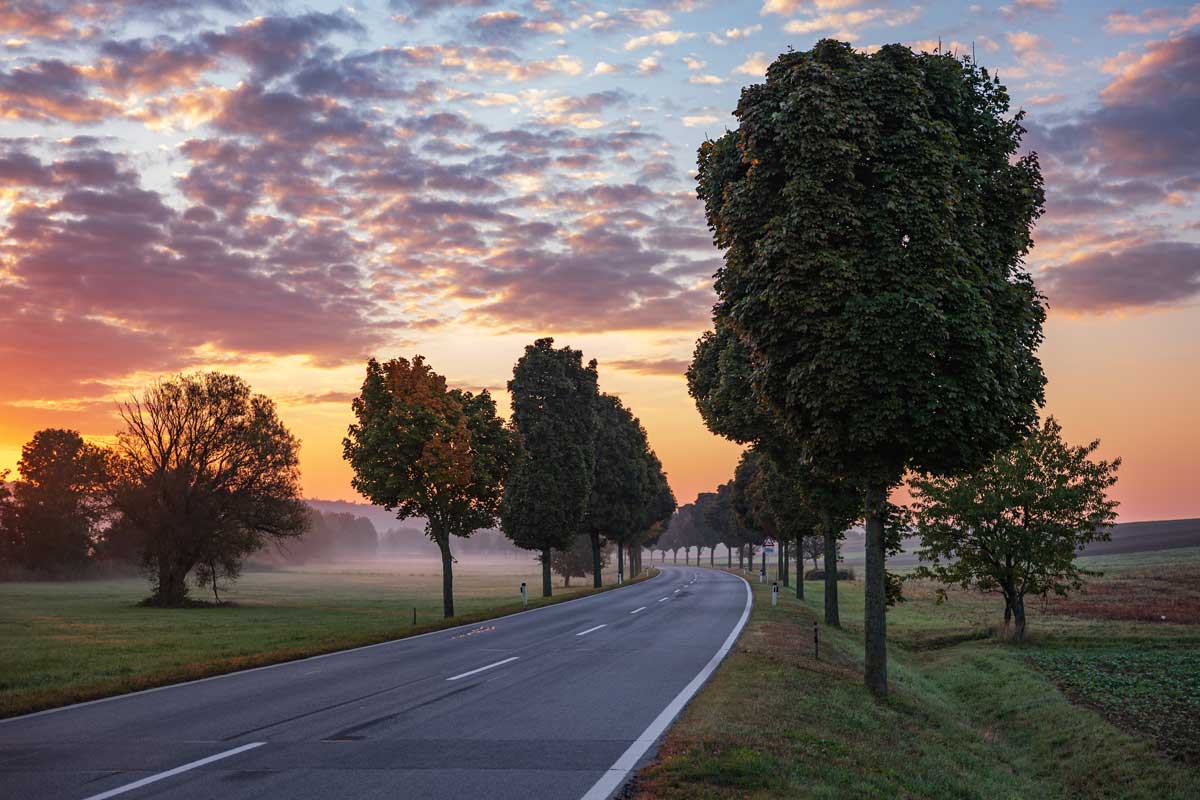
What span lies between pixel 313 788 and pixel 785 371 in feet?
34.2

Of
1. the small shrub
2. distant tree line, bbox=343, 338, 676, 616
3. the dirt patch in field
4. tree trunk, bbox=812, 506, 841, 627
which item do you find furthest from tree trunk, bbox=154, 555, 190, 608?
the small shrub

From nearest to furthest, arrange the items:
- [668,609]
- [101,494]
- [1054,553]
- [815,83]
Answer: [815,83] < [1054,553] < [668,609] < [101,494]

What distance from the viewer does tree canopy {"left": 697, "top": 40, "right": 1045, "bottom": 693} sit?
13320 millimetres

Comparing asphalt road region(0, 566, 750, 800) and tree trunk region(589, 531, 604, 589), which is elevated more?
asphalt road region(0, 566, 750, 800)

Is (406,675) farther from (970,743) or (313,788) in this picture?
(970,743)

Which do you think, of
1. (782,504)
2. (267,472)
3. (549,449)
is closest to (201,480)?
(267,472)

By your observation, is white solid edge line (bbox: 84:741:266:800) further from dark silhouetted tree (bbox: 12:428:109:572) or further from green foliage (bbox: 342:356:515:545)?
dark silhouetted tree (bbox: 12:428:109:572)

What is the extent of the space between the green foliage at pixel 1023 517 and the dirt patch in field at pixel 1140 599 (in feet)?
28.7

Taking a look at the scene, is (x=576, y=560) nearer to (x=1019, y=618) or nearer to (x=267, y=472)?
(x=267, y=472)

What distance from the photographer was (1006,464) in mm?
29266

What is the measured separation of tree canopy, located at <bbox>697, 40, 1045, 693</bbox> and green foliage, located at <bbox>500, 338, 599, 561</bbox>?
30.7 metres

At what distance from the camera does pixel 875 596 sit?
49.1ft

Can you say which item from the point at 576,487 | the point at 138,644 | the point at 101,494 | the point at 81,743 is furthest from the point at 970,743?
the point at 101,494

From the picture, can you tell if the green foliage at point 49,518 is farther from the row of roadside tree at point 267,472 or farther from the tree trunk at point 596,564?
the tree trunk at point 596,564
